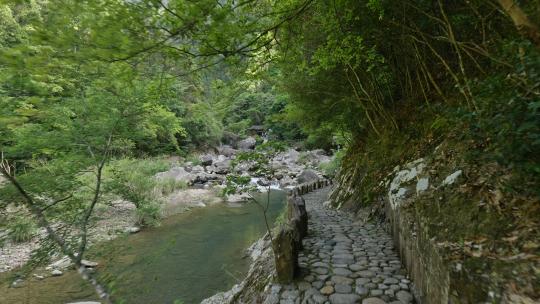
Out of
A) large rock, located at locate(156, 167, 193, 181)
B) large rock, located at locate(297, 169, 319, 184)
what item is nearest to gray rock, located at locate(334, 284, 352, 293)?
large rock, located at locate(297, 169, 319, 184)

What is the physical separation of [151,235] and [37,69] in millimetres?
8449

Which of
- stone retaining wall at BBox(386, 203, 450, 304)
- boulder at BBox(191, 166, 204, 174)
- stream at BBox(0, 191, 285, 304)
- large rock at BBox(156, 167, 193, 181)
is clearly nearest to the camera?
stone retaining wall at BBox(386, 203, 450, 304)

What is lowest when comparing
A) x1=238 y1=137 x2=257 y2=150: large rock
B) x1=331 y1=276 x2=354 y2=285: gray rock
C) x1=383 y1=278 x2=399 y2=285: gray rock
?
x1=331 y1=276 x2=354 y2=285: gray rock

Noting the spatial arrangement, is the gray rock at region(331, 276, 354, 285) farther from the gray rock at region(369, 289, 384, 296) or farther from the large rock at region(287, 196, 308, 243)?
the large rock at region(287, 196, 308, 243)

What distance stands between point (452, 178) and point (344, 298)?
161 cm

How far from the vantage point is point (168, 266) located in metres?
6.93

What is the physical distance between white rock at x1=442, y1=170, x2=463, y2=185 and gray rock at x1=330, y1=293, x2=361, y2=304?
4.78 ft

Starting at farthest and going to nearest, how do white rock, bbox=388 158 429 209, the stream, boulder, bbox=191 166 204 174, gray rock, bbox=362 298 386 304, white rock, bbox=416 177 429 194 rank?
boulder, bbox=191 166 204 174
the stream
white rock, bbox=388 158 429 209
white rock, bbox=416 177 429 194
gray rock, bbox=362 298 386 304

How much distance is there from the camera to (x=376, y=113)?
7.33 m

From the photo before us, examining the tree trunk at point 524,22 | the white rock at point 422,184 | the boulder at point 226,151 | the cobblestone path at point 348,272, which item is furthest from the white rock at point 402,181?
the boulder at point 226,151

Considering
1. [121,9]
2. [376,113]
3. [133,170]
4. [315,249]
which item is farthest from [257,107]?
[121,9]

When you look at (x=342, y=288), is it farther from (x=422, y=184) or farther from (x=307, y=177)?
(x=307, y=177)

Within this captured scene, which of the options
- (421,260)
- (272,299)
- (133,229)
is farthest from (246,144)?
(421,260)

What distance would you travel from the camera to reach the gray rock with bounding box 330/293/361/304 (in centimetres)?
277
